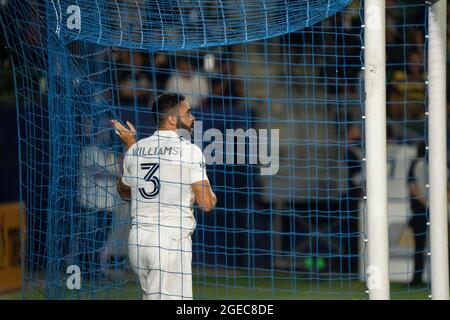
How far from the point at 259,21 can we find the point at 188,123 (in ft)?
2.96

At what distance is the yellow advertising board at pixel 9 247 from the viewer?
12391mm

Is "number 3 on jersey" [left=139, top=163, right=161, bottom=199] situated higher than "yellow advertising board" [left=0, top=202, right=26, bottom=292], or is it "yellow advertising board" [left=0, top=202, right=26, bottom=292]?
"number 3 on jersey" [left=139, top=163, right=161, bottom=199]

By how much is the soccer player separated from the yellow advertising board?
5077 millimetres

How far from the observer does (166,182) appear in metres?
7.40

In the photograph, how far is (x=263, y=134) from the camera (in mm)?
9125

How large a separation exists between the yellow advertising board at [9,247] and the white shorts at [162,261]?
5079mm

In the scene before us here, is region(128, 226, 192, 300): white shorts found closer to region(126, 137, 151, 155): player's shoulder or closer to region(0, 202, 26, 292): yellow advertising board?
region(126, 137, 151, 155): player's shoulder

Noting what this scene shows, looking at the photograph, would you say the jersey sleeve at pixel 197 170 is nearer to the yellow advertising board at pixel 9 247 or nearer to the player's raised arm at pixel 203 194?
the player's raised arm at pixel 203 194

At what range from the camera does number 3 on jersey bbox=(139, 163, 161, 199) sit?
742 centimetres

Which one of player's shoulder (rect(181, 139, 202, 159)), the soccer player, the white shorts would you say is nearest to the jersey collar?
the soccer player

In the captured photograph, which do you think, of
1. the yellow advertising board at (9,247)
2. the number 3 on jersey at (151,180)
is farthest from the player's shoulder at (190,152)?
the yellow advertising board at (9,247)
